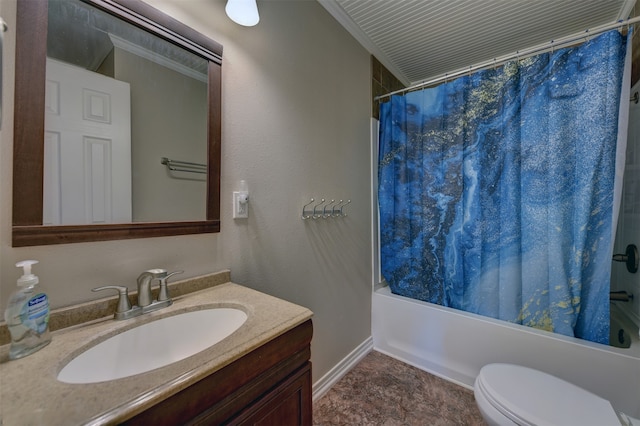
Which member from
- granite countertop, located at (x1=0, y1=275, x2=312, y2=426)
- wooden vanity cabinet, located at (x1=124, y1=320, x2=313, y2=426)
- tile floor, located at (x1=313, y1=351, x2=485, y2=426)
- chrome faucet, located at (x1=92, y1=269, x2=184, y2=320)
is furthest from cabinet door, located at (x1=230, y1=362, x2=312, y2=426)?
tile floor, located at (x1=313, y1=351, x2=485, y2=426)

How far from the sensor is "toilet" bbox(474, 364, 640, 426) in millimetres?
899

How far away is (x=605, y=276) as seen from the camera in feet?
4.07

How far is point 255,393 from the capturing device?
0.63 meters

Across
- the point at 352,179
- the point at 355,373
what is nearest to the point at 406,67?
the point at 352,179

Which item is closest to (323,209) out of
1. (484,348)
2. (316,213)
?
(316,213)

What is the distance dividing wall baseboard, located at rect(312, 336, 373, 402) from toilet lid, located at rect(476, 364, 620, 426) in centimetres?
86

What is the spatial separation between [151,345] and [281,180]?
848 millimetres

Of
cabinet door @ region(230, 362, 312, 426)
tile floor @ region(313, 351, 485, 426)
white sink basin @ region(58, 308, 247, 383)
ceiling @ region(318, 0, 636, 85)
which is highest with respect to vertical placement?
ceiling @ region(318, 0, 636, 85)

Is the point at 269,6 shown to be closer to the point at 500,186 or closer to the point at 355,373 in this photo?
the point at 500,186

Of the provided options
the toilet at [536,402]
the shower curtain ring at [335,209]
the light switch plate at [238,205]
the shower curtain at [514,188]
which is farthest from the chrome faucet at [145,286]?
the shower curtain at [514,188]

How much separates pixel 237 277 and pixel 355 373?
124 cm

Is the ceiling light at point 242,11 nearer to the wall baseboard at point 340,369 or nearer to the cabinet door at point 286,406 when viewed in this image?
the cabinet door at point 286,406

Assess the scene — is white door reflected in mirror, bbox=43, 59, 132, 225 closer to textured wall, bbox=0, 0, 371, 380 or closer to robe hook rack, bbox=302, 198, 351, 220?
textured wall, bbox=0, 0, 371, 380

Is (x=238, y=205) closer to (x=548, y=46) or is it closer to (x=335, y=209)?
(x=335, y=209)
